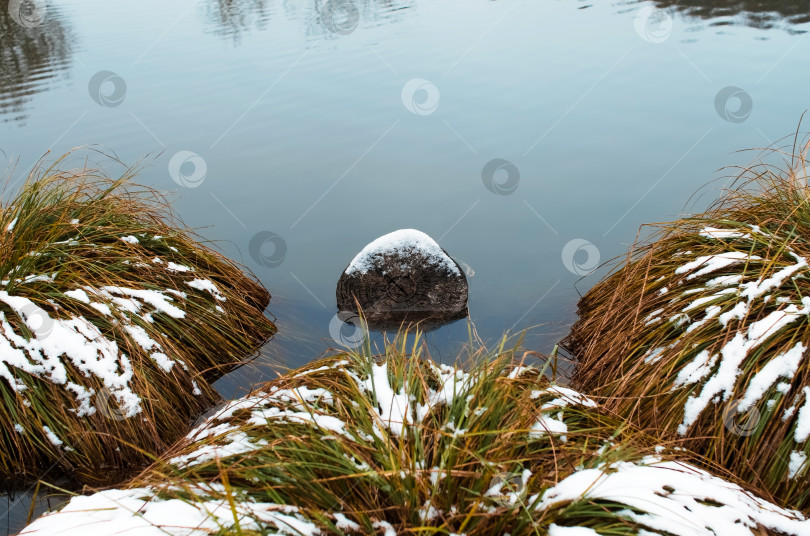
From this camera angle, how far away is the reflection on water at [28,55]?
45.9ft

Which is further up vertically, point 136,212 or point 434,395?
point 136,212

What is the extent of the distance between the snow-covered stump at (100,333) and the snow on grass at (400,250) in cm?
113

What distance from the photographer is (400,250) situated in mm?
6238

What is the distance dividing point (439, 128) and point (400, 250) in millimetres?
4874

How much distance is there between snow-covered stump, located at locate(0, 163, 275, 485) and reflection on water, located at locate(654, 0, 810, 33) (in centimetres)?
1329

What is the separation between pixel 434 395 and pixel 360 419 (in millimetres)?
432

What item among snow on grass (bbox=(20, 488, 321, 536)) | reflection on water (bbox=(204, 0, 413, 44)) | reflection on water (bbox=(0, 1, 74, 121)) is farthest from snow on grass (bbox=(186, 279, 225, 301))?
reflection on water (bbox=(204, 0, 413, 44))

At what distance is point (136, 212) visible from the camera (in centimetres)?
595

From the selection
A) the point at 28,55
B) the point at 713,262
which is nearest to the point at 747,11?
the point at 713,262

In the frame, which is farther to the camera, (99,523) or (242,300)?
(242,300)

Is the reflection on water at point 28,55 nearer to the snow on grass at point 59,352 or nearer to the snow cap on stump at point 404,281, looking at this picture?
the snow cap on stump at point 404,281

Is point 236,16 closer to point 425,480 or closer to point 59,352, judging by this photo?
point 59,352

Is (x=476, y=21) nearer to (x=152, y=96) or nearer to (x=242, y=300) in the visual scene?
(x=152, y=96)

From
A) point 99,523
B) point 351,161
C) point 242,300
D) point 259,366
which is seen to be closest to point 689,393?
point 99,523
